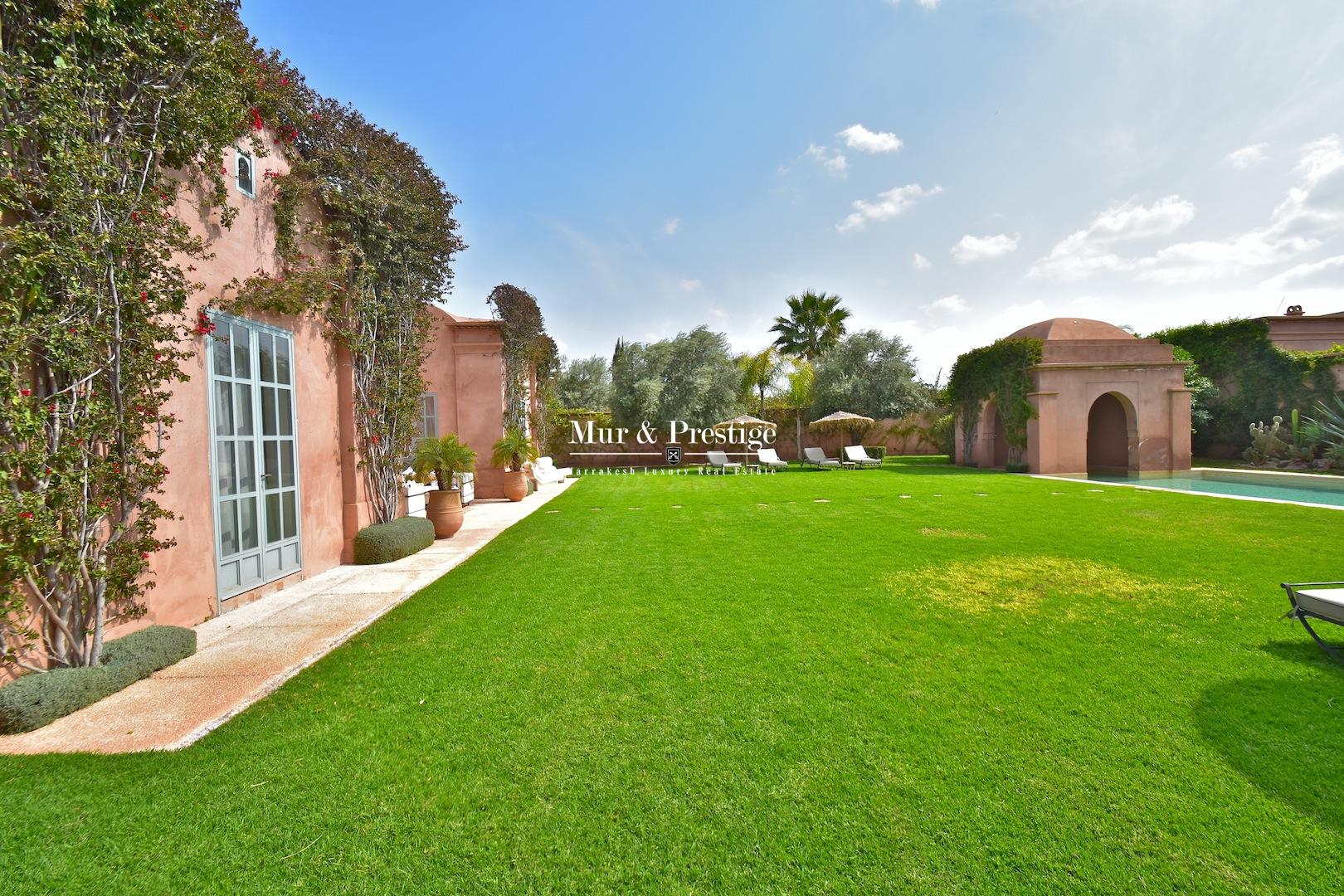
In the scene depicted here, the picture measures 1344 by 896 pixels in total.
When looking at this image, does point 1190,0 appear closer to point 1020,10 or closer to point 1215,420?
point 1020,10

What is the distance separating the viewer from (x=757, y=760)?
2463mm

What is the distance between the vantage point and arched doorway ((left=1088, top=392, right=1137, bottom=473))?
19.5 meters

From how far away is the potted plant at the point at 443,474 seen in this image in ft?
27.4

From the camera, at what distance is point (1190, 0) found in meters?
9.48

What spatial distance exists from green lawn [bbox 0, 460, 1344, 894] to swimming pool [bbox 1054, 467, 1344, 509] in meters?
10.4

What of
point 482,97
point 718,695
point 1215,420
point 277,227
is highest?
point 482,97

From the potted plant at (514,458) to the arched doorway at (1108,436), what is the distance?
20427 millimetres

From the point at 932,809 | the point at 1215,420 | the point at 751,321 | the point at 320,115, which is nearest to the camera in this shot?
the point at 932,809

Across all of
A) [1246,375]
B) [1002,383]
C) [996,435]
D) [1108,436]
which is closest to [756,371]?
[996,435]

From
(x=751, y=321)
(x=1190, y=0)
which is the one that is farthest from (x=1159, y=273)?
(x=751, y=321)

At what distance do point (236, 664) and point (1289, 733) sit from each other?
6260 mm

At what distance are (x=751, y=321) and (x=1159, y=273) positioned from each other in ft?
55.5

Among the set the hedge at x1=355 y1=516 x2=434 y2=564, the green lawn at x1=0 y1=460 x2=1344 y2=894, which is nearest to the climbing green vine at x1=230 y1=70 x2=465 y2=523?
the hedge at x1=355 y1=516 x2=434 y2=564

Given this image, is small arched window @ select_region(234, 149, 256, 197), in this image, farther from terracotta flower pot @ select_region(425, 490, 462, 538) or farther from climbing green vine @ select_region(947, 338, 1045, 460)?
climbing green vine @ select_region(947, 338, 1045, 460)
